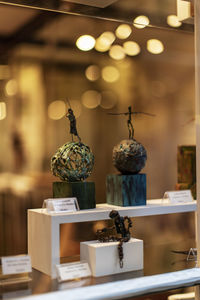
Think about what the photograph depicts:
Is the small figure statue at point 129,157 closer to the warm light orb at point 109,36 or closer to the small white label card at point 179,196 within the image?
the small white label card at point 179,196

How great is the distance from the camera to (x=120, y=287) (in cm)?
128

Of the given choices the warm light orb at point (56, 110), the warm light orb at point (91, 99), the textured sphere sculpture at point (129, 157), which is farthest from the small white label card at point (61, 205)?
the warm light orb at point (91, 99)

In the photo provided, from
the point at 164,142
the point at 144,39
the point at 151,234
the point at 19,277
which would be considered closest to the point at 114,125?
the point at 164,142

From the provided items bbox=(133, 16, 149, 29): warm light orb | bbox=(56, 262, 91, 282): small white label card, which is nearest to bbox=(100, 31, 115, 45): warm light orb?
bbox=(133, 16, 149, 29): warm light orb

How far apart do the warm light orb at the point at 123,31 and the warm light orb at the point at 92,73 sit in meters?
0.21

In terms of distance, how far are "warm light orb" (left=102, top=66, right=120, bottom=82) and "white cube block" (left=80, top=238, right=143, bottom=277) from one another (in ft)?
2.81

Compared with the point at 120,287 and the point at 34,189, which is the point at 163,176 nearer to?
the point at 34,189

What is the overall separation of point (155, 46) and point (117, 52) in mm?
234

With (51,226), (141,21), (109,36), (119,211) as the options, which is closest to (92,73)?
(109,36)

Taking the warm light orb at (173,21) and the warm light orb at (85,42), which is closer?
the warm light orb at (173,21)

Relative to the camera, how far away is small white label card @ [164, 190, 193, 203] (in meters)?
1.74

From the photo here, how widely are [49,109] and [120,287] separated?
0.88 metres

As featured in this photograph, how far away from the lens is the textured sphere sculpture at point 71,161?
1520 millimetres

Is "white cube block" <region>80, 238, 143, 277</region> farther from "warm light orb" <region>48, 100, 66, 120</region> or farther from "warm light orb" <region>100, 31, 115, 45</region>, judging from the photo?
"warm light orb" <region>100, 31, 115, 45</region>
